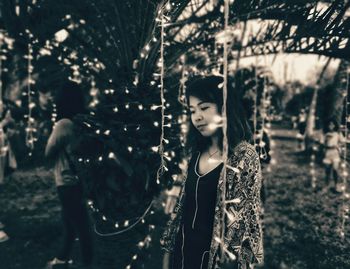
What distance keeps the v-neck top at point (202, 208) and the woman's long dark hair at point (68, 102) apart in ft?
6.07

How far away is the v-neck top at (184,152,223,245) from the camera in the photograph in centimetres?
193

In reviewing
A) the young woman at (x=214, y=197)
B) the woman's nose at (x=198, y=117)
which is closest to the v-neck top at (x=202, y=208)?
the young woman at (x=214, y=197)

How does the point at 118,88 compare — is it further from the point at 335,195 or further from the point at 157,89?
the point at 335,195

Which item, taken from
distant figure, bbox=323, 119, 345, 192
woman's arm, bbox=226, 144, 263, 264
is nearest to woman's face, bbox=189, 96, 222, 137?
woman's arm, bbox=226, 144, 263, 264

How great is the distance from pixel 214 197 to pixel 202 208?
9 cm

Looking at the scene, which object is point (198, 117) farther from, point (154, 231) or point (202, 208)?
point (154, 231)

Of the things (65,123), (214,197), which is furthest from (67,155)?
(214,197)

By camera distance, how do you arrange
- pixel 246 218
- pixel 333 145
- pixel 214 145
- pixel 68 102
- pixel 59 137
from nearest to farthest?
pixel 246 218
pixel 214 145
pixel 59 137
pixel 68 102
pixel 333 145

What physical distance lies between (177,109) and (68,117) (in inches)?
47.0

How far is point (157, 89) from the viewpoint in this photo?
3371 mm

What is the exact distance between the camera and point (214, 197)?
1.94 metres

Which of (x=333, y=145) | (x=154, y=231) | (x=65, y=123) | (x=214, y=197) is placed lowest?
(x=154, y=231)

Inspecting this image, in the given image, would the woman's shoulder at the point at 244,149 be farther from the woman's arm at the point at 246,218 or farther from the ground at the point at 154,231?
the ground at the point at 154,231

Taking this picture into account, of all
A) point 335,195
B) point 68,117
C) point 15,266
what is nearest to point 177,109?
point 68,117
